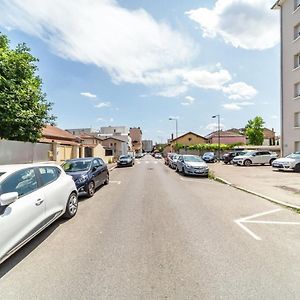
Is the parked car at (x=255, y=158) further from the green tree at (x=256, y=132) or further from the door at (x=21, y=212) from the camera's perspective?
the green tree at (x=256, y=132)

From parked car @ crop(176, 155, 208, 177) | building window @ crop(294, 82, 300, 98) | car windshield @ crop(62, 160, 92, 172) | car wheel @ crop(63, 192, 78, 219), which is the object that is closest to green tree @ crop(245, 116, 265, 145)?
building window @ crop(294, 82, 300, 98)

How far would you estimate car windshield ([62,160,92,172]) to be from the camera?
445 inches

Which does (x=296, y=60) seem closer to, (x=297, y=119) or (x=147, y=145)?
(x=297, y=119)

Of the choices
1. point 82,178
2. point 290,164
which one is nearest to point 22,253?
point 82,178

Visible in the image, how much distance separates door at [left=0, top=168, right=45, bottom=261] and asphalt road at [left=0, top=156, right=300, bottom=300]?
0.37 metres

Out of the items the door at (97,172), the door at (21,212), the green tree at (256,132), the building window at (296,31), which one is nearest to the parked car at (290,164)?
the building window at (296,31)

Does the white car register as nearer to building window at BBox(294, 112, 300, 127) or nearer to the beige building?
the beige building

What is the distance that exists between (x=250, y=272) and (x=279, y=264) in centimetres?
62

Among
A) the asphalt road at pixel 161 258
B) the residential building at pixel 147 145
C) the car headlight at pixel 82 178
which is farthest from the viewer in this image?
the residential building at pixel 147 145

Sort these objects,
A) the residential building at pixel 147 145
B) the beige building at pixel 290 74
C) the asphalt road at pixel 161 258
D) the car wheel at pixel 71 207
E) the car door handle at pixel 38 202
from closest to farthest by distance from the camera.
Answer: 1. the asphalt road at pixel 161 258
2. the car door handle at pixel 38 202
3. the car wheel at pixel 71 207
4. the beige building at pixel 290 74
5. the residential building at pixel 147 145

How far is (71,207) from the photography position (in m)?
7.26

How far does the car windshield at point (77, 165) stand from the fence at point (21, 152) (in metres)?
3.36

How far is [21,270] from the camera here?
4113mm

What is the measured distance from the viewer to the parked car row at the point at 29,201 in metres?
4.22
